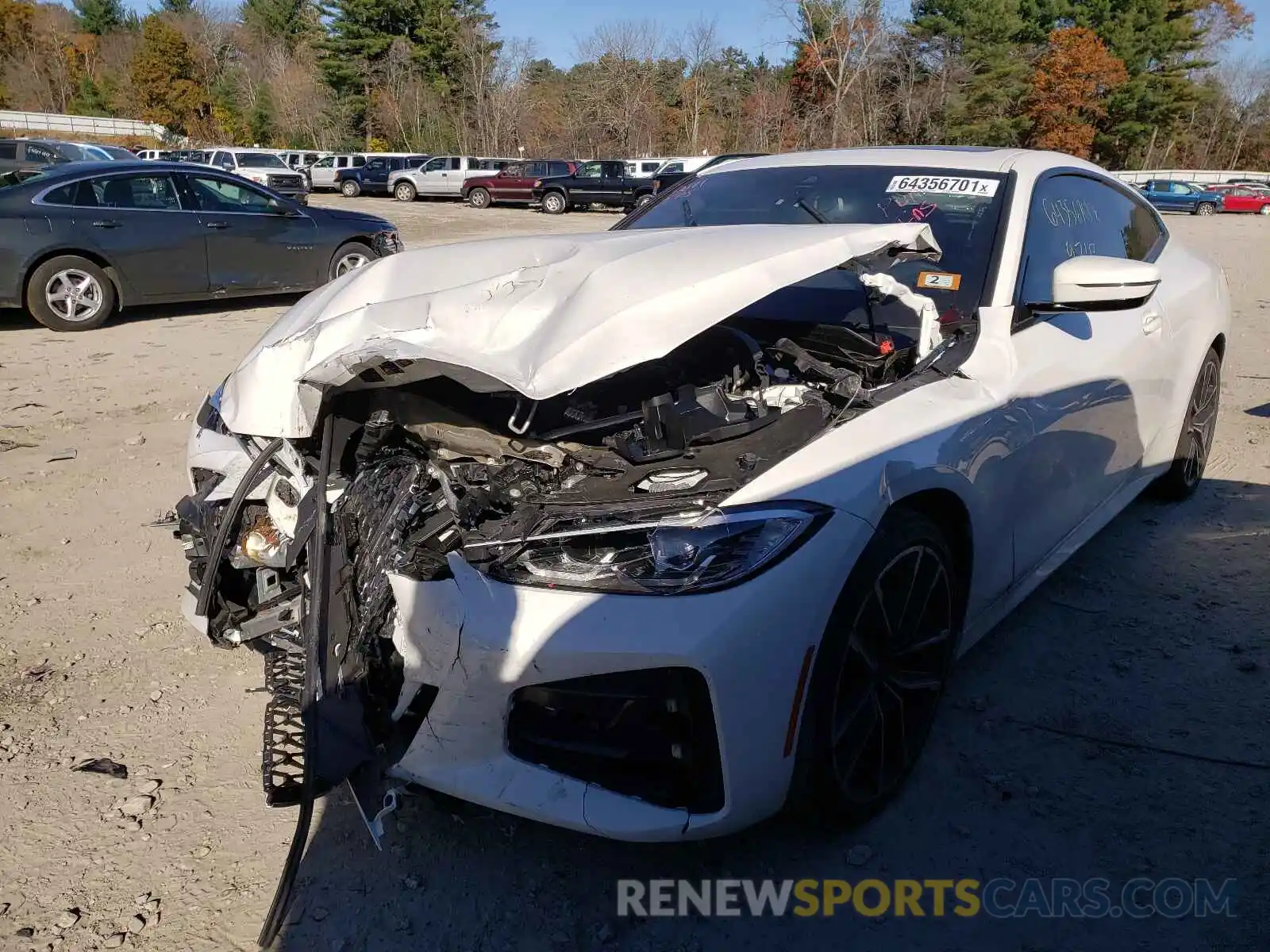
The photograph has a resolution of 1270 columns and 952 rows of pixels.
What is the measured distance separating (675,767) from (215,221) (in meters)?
9.02

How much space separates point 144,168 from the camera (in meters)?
8.97

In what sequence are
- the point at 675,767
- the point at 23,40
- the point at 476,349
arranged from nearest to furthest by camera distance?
the point at 675,767 → the point at 476,349 → the point at 23,40

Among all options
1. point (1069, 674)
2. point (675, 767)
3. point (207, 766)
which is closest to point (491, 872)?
point (675, 767)

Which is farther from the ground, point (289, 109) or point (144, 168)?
point (289, 109)

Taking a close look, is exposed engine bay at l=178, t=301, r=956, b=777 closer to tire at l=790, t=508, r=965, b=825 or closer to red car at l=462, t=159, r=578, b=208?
tire at l=790, t=508, r=965, b=825

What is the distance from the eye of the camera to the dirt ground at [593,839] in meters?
2.14

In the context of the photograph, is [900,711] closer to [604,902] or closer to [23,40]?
[604,902]

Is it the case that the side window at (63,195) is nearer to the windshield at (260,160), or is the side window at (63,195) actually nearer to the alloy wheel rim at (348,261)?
the alloy wheel rim at (348,261)

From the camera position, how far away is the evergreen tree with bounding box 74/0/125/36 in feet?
226

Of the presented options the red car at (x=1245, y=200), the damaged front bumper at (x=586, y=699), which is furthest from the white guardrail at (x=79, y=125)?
the damaged front bumper at (x=586, y=699)

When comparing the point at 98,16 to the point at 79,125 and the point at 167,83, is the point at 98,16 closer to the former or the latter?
the point at 167,83

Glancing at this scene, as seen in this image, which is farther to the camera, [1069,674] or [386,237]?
[386,237]

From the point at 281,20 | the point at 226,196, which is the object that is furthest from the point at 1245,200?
the point at 281,20

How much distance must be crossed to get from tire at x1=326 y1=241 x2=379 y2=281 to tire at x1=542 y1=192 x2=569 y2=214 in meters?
18.8
